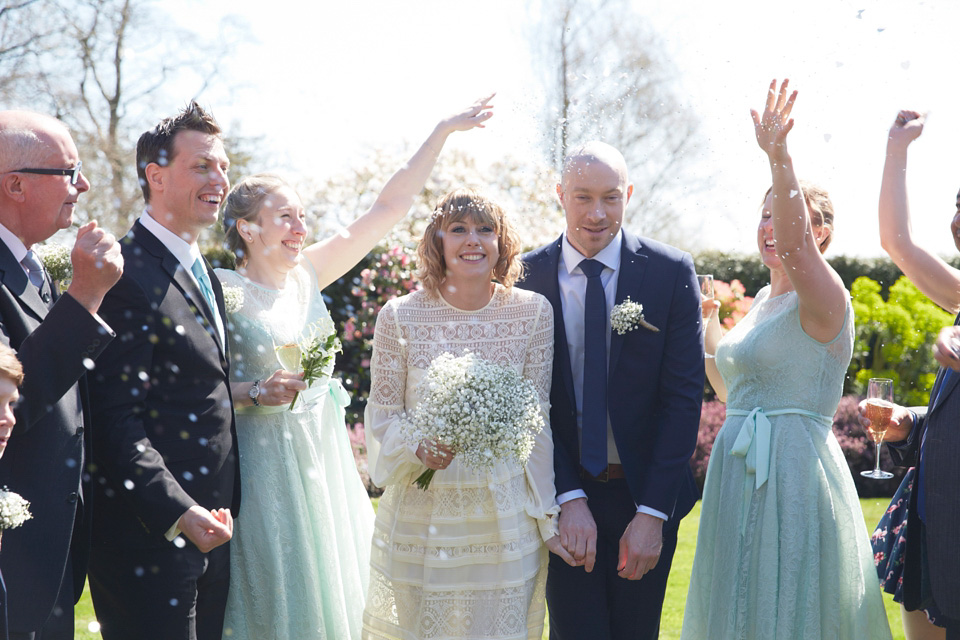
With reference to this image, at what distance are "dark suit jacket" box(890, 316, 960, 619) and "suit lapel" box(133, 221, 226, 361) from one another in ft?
9.78

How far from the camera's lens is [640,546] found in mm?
3387

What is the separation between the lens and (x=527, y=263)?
3848 mm

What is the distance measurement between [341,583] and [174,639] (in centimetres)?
94

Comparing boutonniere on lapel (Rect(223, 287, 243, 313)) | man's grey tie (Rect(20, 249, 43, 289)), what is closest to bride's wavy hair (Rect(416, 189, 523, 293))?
boutonniere on lapel (Rect(223, 287, 243, 313))

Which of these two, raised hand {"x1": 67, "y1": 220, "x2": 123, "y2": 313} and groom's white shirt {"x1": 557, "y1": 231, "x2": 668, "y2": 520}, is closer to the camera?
raised hand {"x1": 67, "y1": 220, "x2": 123, "y2": 313}

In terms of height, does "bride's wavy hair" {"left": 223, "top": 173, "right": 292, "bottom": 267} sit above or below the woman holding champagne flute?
above

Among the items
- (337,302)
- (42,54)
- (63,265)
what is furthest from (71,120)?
(63,265)

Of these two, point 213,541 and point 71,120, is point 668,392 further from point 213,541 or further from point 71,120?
point 71,120

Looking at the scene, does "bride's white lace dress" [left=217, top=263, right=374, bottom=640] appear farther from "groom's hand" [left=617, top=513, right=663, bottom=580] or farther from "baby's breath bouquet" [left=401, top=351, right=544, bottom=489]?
"groom's hand" [left=617, top=513, right=663, bottom=580]

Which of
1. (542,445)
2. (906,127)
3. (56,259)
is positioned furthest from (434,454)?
(906,127)

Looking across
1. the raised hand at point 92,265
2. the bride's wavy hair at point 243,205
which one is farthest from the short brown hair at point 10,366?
the bride's wavy hair at point 243,205

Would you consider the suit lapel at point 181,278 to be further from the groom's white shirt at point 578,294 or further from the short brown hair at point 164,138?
the groom's white shirt at point 578,294

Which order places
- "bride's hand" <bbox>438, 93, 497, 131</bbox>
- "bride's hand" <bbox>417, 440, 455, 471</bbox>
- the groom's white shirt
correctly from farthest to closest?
"bride's hand" <bbox>438, 93, 497, 131</bbox> < the groom's white shirt < "bride's hand" <bbox>417, 440, 455, 471</bbox>

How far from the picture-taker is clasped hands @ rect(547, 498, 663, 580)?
11.1 ft
